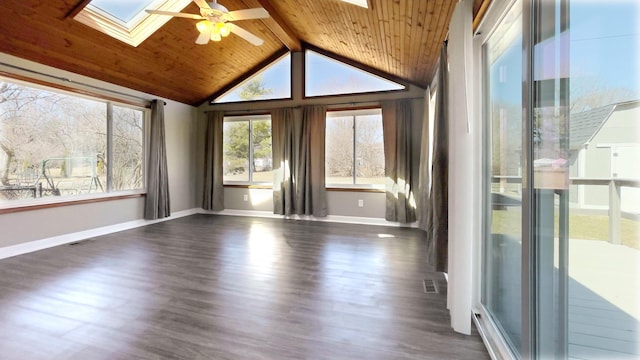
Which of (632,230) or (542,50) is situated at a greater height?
(542,50)

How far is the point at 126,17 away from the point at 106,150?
2214mm

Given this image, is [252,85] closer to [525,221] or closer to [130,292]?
[130,292]

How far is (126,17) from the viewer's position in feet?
12.8

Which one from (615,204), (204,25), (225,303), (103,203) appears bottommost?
(225,303)

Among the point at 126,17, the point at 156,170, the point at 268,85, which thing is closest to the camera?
the point at 126,17

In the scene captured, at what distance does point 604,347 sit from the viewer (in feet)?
3.13

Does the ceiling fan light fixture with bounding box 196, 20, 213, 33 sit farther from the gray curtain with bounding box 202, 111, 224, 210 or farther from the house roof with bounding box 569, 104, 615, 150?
the gray curtain with bounding box 202, 111, 224, 210

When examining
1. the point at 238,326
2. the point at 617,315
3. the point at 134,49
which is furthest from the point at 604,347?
the point at 134,49

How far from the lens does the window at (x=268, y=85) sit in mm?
6105

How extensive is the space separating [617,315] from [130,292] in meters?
3.08

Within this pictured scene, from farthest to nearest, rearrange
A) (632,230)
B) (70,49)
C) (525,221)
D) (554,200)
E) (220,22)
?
1. (70,49)
2. (220,22)
3. (525,221)
4. (554,200)
5. (632,230)

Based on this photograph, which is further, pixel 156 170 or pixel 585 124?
pixel 156 170

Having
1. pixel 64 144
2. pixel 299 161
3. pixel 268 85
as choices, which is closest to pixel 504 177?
pixel 299 161

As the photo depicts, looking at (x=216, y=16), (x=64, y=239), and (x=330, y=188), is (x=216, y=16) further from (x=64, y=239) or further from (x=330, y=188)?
(x=64, y=239)
